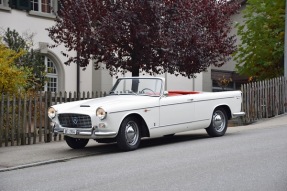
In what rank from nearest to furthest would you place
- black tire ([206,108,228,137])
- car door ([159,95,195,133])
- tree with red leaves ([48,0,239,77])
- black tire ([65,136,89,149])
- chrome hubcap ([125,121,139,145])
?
chrome hubcap ([125,121,139,145]), car door ([159,95,195,133]), black tire ([65,136,89,149]), black tire ([206,108,228,137]), tree with red leaves ([48,0,239,77])

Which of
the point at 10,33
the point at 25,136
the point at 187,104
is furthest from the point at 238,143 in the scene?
the point at 10,33

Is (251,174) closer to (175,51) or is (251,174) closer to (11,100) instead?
(11,100)

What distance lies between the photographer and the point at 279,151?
10.3 meters

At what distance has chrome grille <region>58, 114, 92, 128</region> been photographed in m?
11.0

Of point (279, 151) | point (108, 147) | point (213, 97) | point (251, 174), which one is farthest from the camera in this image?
point (213, 97)

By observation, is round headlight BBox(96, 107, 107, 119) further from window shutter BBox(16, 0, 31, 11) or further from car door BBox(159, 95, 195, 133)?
→ window shutter BBox(16, 0, 31, 11)

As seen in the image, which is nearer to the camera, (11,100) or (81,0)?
(11,100)

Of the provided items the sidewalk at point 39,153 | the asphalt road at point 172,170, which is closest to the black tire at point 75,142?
the sidewalk at point 39,153

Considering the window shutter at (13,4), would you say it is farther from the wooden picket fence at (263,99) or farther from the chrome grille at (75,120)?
the chrome grille at (75,120)

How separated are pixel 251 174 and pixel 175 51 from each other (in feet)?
27.9

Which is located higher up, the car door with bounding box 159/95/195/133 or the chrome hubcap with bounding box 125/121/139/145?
the car door with bounding box 159/95/195/133

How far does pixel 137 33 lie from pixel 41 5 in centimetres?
826

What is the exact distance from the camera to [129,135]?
445 inches

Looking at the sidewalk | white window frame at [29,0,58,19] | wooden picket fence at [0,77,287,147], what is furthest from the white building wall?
the sidewalk
